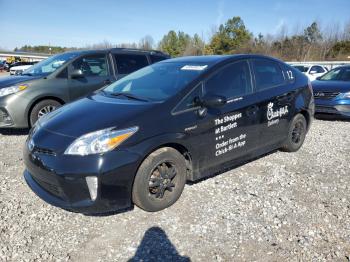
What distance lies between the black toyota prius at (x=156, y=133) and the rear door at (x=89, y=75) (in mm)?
2397

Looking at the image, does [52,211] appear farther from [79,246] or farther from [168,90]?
[168,90]

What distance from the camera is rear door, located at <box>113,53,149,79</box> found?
718 cm

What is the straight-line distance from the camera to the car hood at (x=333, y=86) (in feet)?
26.4

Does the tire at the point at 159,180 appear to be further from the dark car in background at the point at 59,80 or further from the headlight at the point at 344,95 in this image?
the headlight at the point at 344,95

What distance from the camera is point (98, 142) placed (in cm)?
305

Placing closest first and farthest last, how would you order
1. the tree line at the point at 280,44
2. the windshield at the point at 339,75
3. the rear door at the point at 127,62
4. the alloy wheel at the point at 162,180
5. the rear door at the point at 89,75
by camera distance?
the alloy wheel at the point at 162,180, the rear door at the point at 89,75, the rear door at the point at 127,62, the windshield at the point at 339,75, the tree line at the point at 280,44

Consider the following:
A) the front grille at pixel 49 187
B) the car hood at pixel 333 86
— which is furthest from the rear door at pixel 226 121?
the car hood at pixel 333 86

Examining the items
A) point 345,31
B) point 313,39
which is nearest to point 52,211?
point 345,31

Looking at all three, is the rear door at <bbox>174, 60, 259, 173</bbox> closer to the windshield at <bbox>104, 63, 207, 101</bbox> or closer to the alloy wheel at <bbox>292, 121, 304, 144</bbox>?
the windshield at <bbox>104, 63, 207, 101</bbox>

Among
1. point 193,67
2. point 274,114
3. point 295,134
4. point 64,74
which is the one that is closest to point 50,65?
point 64,74

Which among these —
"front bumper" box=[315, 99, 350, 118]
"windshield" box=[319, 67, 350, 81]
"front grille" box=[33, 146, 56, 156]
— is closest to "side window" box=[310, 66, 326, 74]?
"windshield" box=[319, 67, 350, 81]

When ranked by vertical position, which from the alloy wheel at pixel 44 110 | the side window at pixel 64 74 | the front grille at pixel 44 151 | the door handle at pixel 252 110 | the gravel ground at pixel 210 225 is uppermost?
the side window at pixel 64 74

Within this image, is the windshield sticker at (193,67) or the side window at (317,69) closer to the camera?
the windshield sticker at (193,67)

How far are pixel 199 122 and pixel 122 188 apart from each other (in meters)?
1.14
